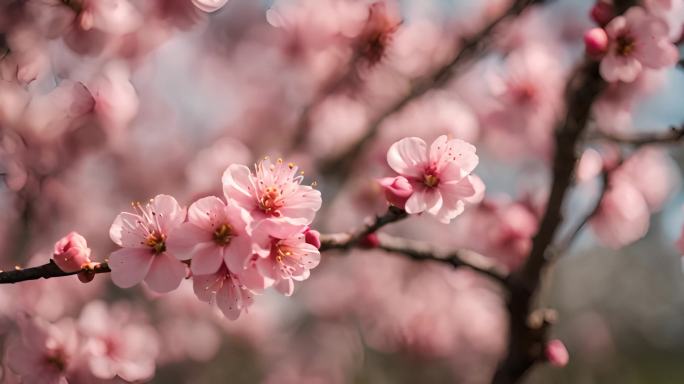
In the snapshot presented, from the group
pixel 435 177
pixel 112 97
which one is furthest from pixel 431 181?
pixel 112 97

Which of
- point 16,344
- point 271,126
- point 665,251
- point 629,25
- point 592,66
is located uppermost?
point 629,25

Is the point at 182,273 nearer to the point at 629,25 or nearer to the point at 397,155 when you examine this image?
the point at 397,155

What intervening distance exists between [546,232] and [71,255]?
3.19ft

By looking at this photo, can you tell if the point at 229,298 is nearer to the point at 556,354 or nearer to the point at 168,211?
the point at 168,211

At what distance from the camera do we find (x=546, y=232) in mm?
1420

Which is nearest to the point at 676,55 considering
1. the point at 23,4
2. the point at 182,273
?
the point at 182,273

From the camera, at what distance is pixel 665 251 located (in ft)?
24.4

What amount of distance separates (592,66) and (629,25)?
122 millimetres

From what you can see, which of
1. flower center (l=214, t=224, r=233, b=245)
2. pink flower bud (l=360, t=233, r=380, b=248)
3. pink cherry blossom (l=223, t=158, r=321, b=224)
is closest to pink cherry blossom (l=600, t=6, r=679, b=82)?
pink flower bud (l=360, t=233, r=380, b=248)

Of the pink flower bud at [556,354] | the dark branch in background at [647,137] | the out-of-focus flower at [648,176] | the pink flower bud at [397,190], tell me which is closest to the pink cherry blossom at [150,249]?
the pink flower bud at [397,190]

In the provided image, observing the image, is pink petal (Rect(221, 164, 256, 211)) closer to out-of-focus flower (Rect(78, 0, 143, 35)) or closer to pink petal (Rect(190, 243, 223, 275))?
pink petal (Rect(190, 243, 223, 275))

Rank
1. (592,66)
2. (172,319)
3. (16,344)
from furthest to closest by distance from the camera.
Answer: (172,319)
(592,66)
(16,344)

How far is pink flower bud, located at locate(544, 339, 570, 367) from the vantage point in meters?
1.28

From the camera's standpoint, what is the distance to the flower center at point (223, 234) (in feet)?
2.64
